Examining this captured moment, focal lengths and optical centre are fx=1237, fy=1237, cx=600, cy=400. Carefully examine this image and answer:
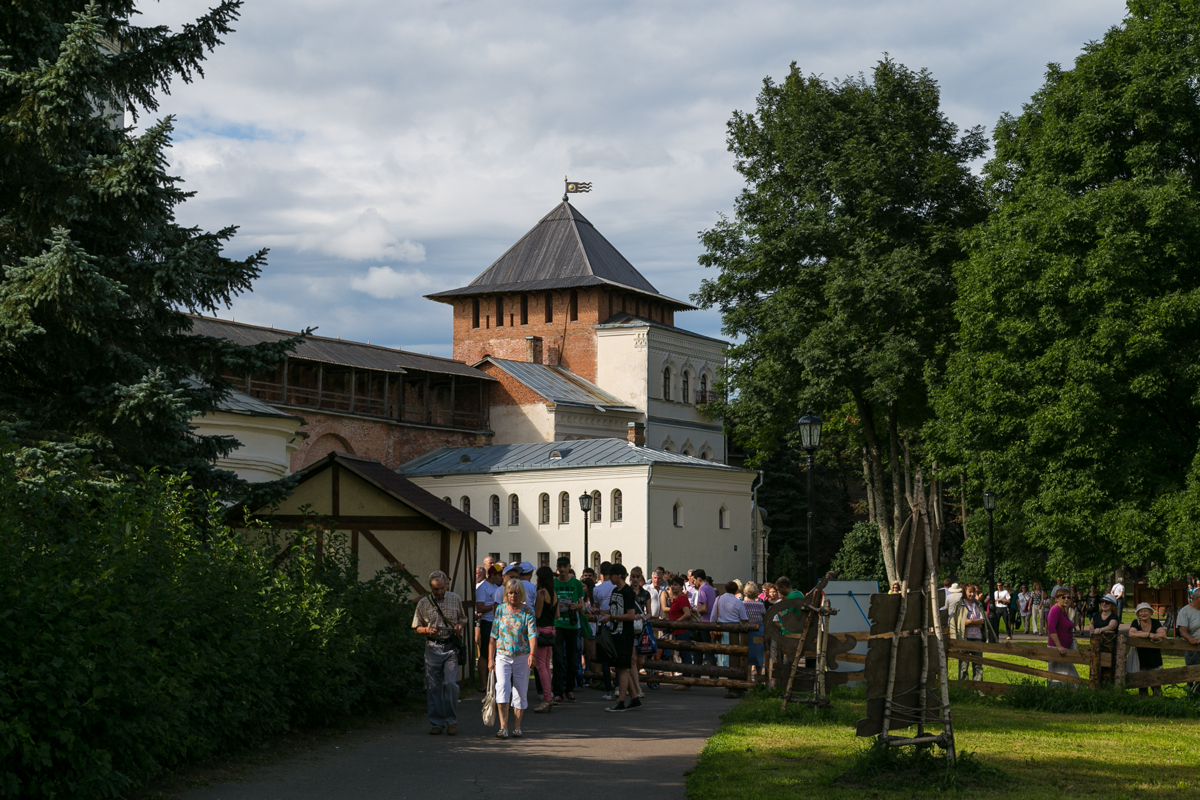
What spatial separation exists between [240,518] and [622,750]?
8.81 m

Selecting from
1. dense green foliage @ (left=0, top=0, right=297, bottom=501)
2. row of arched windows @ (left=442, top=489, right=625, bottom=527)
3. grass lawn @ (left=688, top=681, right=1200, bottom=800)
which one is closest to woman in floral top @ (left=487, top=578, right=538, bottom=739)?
grass lawn @ (left=688, top=681, right=1200, bottom=800)

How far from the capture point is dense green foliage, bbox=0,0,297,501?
12.3 meters

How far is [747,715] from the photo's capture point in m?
14.1

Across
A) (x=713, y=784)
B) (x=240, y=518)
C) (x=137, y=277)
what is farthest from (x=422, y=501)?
(x=713, y=784)

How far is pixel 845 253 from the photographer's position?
35781 millimetres

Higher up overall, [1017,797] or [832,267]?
[832,267]

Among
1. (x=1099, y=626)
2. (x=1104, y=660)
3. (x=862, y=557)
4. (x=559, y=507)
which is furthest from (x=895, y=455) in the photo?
(x=1104, y=660)

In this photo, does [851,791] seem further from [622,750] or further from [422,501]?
[422,501]

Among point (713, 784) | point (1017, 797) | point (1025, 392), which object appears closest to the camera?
point (1017, 797)

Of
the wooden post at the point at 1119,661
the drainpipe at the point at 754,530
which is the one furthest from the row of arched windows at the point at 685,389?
the wooden post at the point at 1119,661

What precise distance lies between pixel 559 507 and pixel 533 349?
19.2 metres

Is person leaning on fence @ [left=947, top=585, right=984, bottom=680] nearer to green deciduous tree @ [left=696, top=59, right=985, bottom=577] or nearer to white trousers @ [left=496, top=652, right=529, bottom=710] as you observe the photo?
white trousers @ [left=496, top=652, right=529, bottom=710]

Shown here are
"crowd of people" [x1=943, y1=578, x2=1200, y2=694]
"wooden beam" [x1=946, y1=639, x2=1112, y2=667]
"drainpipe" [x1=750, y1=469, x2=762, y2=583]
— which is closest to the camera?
"wooden beam" [x1=946, y1=639, x2=1112, y2=667]

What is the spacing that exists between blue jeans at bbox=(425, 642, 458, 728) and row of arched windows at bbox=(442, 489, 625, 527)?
36454 millimetres
